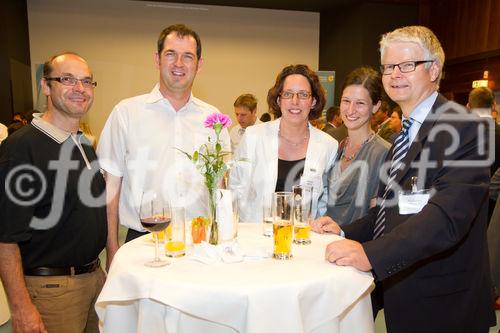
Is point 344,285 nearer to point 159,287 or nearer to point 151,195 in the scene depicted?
point 159,287

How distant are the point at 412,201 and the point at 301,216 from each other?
1.55 ft

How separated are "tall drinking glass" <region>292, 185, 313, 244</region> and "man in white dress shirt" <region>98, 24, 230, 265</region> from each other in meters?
0.74

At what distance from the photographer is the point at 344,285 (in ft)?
4.51

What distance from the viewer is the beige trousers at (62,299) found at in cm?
181

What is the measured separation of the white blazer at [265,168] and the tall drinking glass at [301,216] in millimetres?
683

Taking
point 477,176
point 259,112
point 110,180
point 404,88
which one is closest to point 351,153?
point 404,88

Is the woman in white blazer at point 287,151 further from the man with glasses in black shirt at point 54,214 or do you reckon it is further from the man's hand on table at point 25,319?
the man's hand on table at point 25,319

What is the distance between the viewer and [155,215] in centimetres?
153

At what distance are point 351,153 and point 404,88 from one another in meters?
Answer: 0.89

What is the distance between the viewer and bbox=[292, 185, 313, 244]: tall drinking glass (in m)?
1.74

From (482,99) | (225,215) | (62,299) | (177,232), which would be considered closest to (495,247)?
(482,99)

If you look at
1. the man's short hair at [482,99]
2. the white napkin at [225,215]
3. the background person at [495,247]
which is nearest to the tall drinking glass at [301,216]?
the white napkin at [225,215]

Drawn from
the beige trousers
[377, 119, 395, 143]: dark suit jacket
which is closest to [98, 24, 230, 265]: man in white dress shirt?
the beige trousers

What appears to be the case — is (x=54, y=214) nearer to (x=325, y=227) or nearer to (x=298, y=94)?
(x=325, y=227)
